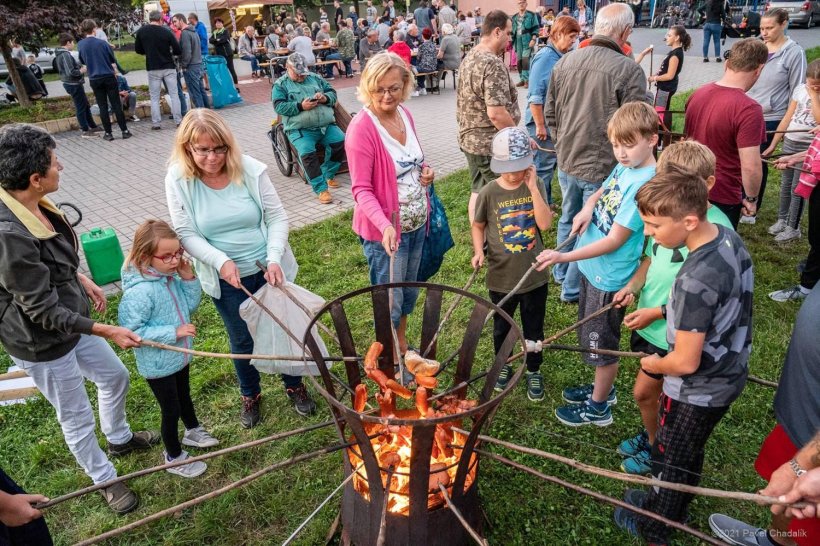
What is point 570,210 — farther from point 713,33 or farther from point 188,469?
point 713,33

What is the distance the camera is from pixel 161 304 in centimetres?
287

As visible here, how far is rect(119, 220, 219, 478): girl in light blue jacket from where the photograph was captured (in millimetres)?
2803

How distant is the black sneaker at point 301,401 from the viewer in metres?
3.63

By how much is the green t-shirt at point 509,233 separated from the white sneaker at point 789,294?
2.54m

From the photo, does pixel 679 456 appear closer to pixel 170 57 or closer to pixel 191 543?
pixel 191 543

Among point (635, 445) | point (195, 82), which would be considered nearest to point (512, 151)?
point (635, 445)

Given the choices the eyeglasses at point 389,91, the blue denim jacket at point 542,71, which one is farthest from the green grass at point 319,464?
the blue denim jacket at point 542,71

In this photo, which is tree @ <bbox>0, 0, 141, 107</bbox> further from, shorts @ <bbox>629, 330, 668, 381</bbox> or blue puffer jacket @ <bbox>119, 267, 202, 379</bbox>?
shorts @ <bbox>629, 330, 668, 381</bbox>

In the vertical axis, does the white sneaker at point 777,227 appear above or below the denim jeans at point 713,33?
below

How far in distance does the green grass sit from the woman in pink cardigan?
1033mm

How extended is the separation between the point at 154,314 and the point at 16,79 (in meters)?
12.5

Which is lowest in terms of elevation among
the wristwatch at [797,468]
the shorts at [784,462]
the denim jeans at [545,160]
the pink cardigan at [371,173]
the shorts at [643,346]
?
the shorts at [784,462]

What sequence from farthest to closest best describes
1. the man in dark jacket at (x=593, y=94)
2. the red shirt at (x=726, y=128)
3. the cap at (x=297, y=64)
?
the cap at (x=297, y=64) < the man in dark jacket at (x=593, y=94) < the red shirt at (x=726, y=128)

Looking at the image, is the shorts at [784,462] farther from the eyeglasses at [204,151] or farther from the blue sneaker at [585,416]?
the eyeglasses at [204,151]
